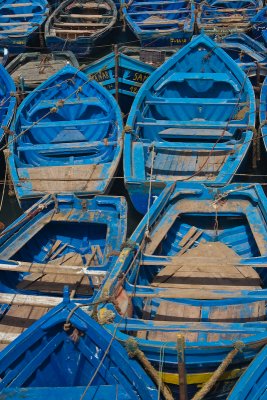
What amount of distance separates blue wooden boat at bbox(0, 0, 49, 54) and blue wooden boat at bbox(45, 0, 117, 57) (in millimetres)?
590

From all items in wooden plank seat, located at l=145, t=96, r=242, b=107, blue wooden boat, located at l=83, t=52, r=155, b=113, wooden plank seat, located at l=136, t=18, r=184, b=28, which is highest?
wooden plank seat, located at l=136, t=18, r=184, b=28

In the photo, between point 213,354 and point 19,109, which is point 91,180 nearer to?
point 19,109

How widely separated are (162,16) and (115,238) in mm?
13846

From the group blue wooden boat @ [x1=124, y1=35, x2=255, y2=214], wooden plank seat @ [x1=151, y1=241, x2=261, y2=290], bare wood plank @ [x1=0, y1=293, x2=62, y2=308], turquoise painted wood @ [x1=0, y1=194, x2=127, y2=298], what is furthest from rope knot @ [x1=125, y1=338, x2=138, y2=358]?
blue wooden boat @ [x1=124, y1=35, x2=255, y2=214]

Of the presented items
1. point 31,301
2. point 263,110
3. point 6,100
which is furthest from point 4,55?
point 31,301

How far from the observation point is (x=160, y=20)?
1989cm

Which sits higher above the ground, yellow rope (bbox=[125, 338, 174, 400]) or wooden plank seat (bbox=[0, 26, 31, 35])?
wooden plank seat (bbox=[0, 26, 31, 35])

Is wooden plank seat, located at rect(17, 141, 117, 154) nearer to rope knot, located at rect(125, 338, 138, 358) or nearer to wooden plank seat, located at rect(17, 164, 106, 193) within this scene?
wooden plank seat, located at rect(17, 164, 106, 193)

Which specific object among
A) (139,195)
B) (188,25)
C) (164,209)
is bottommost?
(164,209)

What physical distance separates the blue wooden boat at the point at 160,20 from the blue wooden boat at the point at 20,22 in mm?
3475

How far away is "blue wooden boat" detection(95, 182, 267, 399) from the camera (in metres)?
6.42

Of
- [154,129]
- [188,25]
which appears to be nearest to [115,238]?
[154,129]

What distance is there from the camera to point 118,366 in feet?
20.6

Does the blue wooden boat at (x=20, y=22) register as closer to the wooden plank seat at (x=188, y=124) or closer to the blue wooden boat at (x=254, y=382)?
the wooden plank seat at (x=188, y=124)
